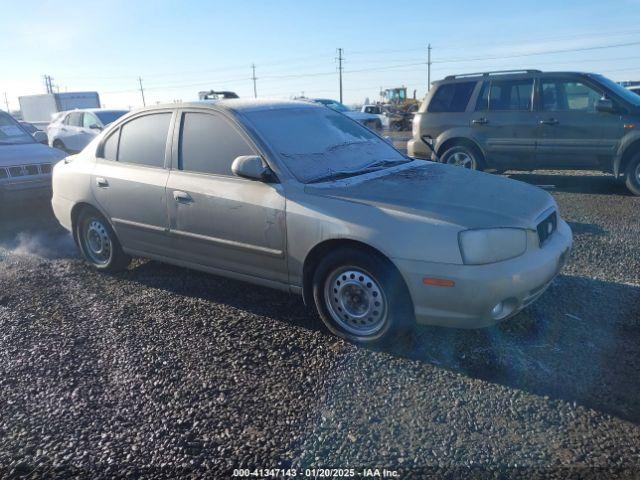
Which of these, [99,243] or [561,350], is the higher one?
[99,243]

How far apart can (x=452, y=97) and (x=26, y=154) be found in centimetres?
694

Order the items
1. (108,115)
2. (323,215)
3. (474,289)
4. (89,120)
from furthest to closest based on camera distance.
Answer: (89,120), (108,115), (323,215), (474,289)

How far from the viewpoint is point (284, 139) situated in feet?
13.6

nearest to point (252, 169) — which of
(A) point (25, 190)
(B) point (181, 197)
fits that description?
(B) point (181, 197)

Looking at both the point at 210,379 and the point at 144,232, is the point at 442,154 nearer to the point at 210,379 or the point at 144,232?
the point at 144,232

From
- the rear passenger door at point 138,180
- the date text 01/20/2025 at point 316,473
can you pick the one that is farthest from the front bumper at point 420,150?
the date text 01/20/2025 at point 316,473

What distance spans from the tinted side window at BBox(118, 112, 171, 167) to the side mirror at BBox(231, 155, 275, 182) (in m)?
1.10

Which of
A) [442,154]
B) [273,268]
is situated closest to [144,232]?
[273,268]

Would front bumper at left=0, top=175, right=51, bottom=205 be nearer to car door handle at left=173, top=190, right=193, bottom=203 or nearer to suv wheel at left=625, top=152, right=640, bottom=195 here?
car door handle at left=173, top=190, right=193, bottom=203

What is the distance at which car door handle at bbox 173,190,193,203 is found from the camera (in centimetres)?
431

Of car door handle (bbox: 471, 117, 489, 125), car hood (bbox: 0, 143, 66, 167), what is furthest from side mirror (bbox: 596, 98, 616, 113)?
car hood (bbox: 0, 143, 66, 167)

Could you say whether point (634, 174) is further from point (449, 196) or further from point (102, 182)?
point (102, 182)

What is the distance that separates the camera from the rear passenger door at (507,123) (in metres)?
8.60

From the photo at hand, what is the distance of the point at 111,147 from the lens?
514 centimetres
